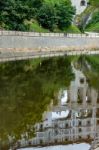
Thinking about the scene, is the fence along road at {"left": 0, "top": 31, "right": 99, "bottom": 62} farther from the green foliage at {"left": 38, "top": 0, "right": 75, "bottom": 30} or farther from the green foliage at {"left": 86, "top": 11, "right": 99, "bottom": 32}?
the green foliage at {"left": 86, "top": 11, "right": 99, "bottom": 32}

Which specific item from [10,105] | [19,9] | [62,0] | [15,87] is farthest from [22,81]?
[62,0]

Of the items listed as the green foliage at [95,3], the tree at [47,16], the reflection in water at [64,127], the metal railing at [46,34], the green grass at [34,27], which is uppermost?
the green foliage at [95,3]

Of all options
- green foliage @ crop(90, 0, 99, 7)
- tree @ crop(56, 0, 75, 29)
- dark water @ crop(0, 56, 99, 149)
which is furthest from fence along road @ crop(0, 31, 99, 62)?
dark water @ crop(0, 56, 99, 149)

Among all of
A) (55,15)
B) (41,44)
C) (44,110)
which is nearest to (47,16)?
(55,15)

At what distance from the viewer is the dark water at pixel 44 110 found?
770 inches

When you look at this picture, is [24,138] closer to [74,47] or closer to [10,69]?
Answer: [10,69]

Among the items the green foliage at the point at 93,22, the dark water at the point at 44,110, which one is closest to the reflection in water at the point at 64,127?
the dark water at the point at 44,110

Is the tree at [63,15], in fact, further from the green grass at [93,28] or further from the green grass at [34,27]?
the green grass at [93,28]

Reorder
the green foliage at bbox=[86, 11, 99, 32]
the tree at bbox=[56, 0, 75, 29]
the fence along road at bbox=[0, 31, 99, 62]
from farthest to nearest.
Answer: the green foliage at bbox=[86, 11, 99, 32], the tree at bbox=[56, 0, 75, 29], the fence along road at bbox=[0, 31, 99, 62]

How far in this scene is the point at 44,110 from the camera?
86.1 feet

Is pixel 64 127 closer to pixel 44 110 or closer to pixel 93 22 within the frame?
pixel 44 110

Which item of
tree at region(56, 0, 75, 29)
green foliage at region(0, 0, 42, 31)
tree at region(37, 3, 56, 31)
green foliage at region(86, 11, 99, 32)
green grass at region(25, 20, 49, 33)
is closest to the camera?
green foliage at region(0, 0, 42, 31)

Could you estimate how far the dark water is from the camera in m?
19.6

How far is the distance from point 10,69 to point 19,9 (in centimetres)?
3617
